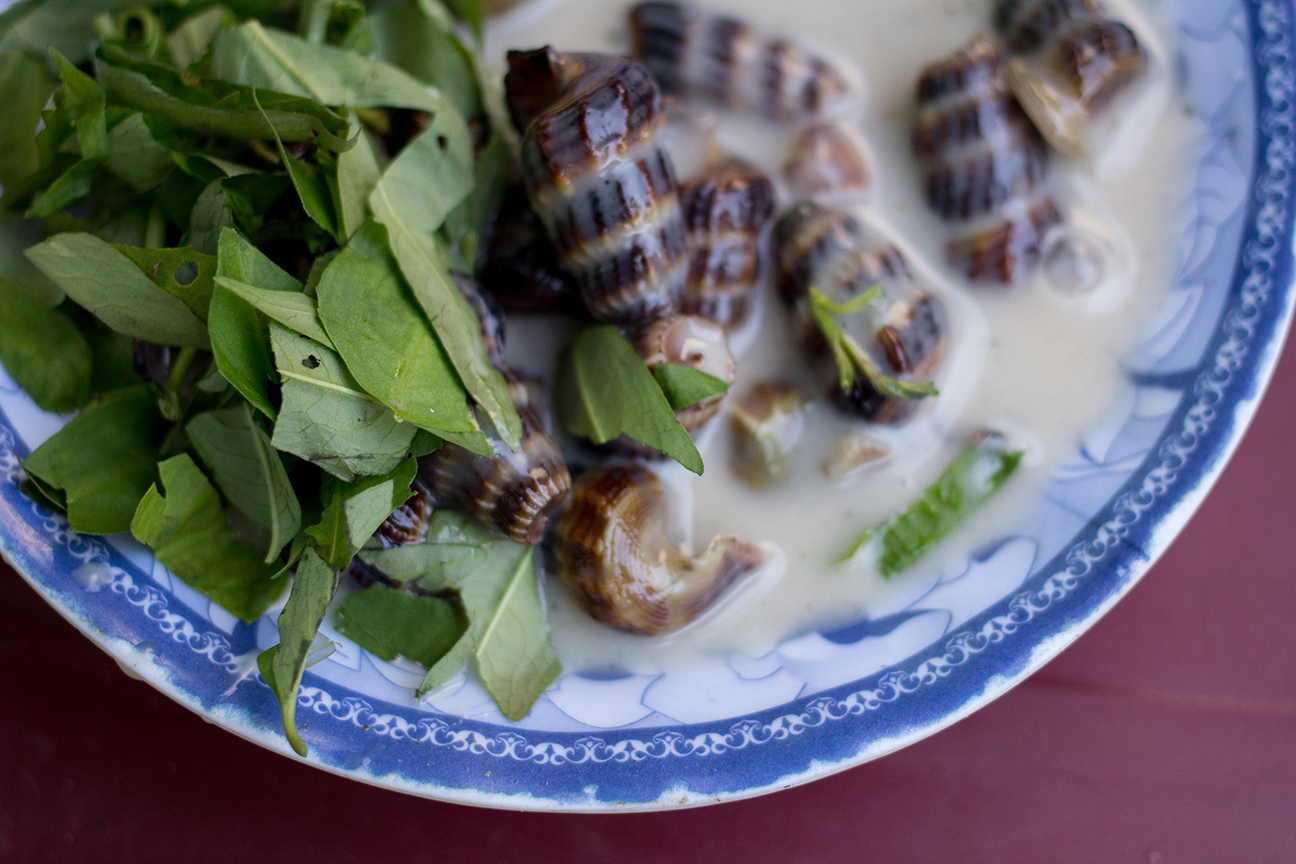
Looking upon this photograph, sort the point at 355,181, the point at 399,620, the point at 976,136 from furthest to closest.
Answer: the point at 976,136 → the point at 399,620 → the point at 355,181

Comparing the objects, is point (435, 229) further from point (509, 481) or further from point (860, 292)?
point (860, 292)

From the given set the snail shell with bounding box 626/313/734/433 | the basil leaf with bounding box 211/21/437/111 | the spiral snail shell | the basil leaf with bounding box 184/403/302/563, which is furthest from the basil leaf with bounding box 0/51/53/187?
the spiral snail shell

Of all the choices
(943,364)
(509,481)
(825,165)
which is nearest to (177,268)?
(509,481)

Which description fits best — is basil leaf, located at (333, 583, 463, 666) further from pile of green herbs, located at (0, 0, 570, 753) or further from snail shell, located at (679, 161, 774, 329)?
snail shell, located at (679, 161, 774, 329)

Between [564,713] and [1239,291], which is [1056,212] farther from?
[564,713]

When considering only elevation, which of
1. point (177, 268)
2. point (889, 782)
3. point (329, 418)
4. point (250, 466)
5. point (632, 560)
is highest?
point (177, 268)
